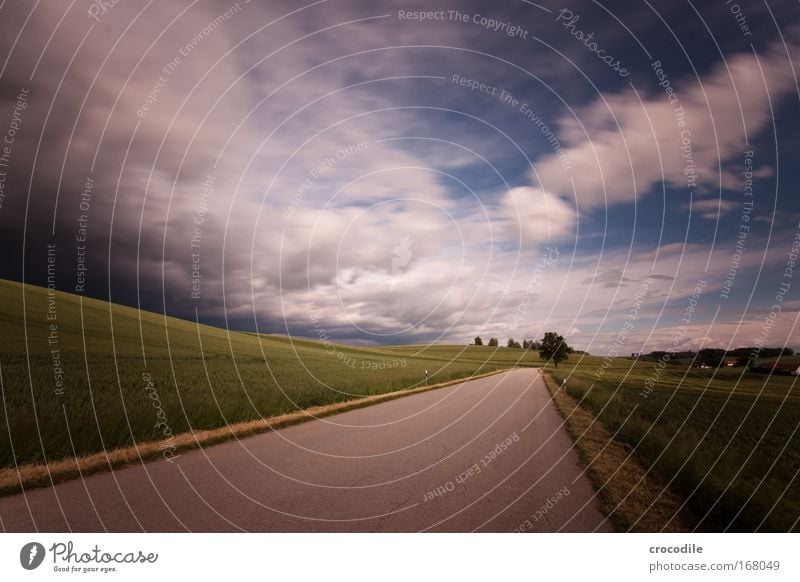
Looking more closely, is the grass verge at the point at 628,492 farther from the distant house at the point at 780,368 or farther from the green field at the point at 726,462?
the distant house at the point at 780,368

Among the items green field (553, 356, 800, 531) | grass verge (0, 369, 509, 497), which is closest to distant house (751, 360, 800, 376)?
green field (553, 356, 800, 531)

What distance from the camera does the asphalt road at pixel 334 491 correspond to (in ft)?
21.3

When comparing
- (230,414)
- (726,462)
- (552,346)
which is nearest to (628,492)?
(726,462)

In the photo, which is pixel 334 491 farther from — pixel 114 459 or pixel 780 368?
pixel 780 368

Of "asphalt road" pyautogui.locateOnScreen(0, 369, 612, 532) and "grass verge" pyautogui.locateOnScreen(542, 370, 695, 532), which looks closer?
"asphalt road" pyautogui.locateOnScreen(0, 369, 612, 532)

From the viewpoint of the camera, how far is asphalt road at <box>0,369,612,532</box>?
6.48m

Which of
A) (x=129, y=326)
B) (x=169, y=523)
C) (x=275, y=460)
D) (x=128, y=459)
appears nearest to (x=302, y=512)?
(x=169, y=523)

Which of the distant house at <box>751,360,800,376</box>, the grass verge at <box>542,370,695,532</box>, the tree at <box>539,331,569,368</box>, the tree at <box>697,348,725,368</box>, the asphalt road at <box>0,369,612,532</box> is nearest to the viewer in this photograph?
the asphalt road at <box>0,369,612,532</box>

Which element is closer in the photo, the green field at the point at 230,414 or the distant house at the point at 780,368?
the green field at the point at 230,414

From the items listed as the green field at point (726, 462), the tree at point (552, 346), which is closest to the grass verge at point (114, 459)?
the green field at point (726, 462)

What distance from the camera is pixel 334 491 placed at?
7754 mm

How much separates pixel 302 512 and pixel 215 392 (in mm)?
12950

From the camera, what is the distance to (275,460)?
9961mm

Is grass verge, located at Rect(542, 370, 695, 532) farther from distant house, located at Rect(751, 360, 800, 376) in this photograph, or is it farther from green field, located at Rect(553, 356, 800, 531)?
distant house, located at Rect(751, 360, 800, 376)
